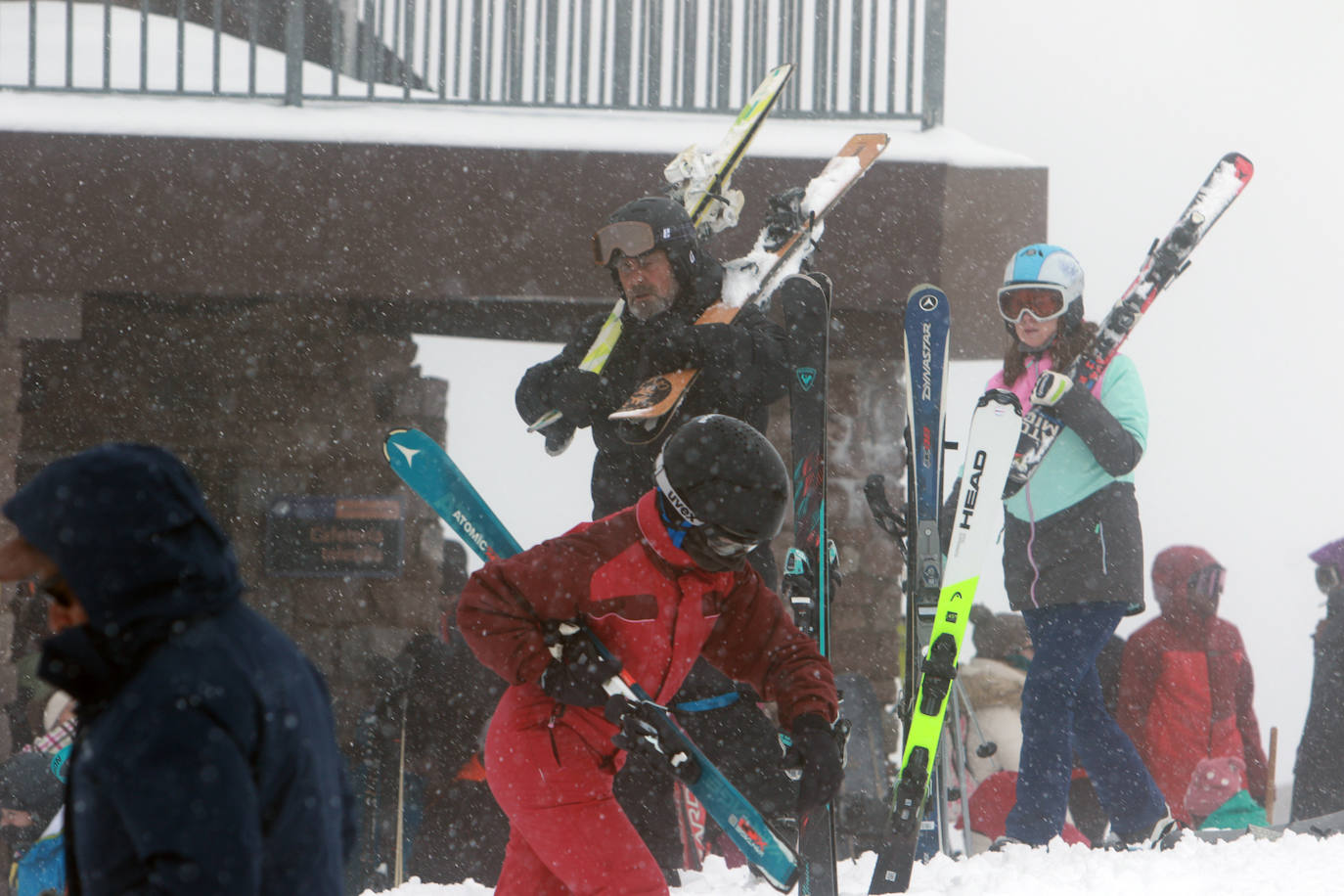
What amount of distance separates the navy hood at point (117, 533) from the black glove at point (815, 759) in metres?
1.25

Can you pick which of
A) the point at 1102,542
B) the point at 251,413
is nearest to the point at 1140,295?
the point at 1102,542

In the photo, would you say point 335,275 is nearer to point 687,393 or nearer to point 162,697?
point 687,393

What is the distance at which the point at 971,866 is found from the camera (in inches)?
121

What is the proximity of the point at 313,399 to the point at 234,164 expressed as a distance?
1070 mm

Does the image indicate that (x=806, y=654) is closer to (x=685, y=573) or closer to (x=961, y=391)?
(x=685, y=573)

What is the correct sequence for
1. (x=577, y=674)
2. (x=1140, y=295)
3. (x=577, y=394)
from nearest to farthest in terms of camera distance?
(x=577, y=674)
(x=577, y=394)
(x=1140, y=295)

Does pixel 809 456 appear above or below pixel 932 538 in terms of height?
above

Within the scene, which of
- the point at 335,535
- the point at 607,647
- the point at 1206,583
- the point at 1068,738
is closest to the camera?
the point at 607,647

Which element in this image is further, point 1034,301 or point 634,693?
point 1034,301

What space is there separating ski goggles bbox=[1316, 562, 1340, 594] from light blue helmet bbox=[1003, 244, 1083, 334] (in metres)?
2.44

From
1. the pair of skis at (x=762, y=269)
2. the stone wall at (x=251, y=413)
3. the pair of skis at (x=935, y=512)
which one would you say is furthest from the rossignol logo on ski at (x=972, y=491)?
the stone wall at (x=251, y=413)

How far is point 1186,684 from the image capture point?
15.0ft

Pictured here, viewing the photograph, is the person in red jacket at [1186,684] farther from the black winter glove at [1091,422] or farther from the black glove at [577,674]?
the black glove at [577,674]

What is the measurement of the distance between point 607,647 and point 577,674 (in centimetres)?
17
